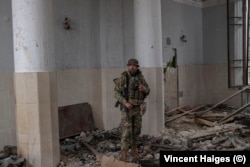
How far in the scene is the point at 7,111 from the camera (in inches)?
208

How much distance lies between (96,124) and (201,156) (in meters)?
3.62

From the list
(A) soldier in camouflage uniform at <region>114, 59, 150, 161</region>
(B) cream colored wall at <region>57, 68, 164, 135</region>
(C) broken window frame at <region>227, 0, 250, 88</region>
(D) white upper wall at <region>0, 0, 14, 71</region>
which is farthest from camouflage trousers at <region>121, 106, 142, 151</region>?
(C) broken window frame at <region>227, 0, 250, 88</region>

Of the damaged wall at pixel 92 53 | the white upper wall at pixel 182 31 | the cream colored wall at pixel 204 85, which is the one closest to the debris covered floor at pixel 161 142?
the damaged wall at pixel 92 53

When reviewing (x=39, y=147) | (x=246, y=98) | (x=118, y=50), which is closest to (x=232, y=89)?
(x=246, y=98)

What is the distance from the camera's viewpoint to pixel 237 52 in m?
9.22

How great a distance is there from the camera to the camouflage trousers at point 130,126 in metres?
4.85

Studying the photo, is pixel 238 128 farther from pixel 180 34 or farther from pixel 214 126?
pixel 180 34

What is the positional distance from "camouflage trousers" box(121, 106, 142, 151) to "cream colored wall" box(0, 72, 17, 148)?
6.46 ft

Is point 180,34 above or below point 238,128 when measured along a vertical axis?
above

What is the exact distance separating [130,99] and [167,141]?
1452 mm

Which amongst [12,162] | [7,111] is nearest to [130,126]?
[12,162]

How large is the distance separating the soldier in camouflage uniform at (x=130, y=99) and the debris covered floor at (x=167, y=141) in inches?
15.6

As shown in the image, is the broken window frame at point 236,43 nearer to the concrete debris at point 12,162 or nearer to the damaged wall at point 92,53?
the damaged wall at point 92,53

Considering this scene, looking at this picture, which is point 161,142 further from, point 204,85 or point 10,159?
point 204,85
